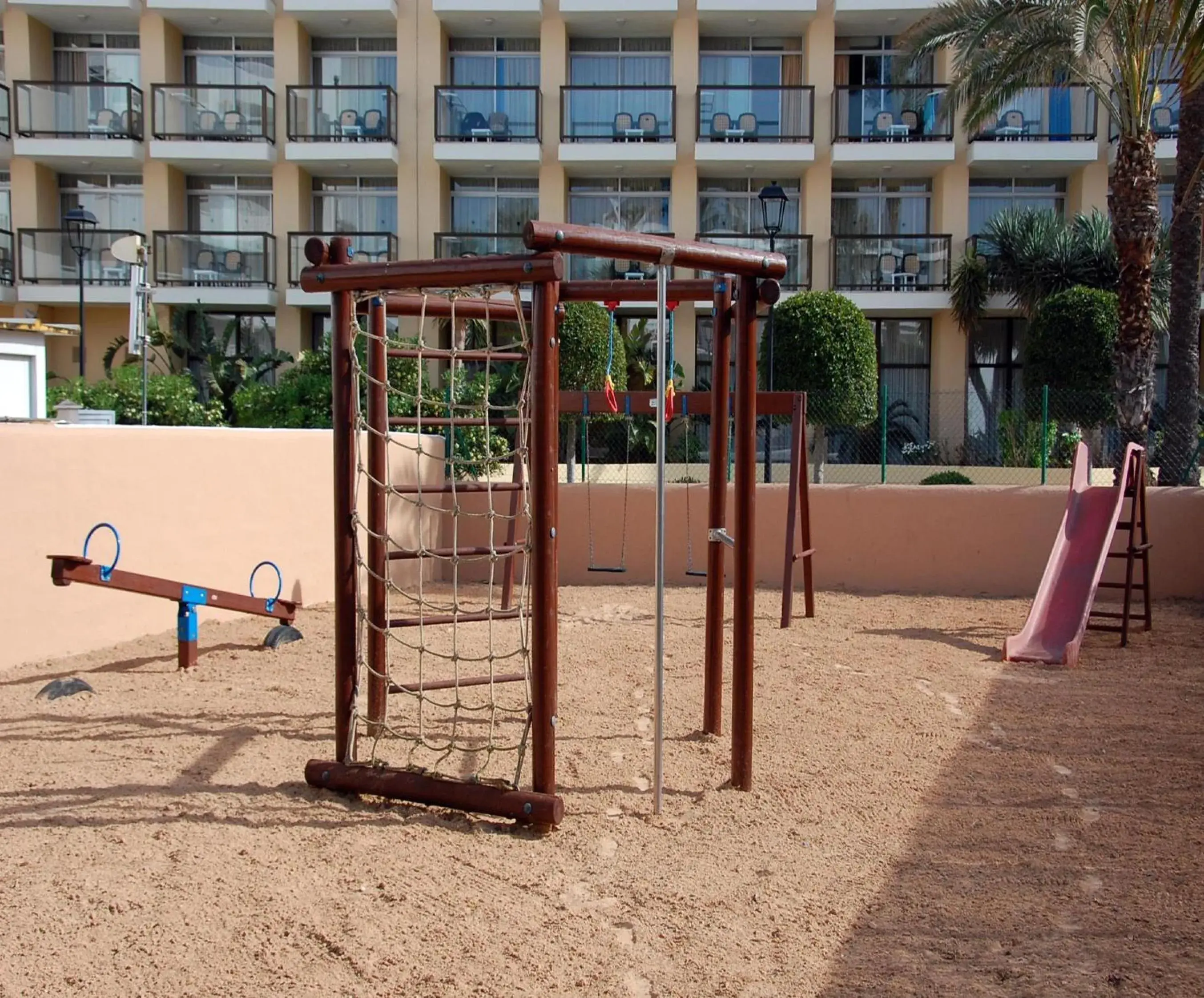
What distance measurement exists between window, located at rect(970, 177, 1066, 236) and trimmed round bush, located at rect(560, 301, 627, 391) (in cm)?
892

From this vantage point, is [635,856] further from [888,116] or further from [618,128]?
[888,116]

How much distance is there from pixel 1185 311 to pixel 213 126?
17.8 meters

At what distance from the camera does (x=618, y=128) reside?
71.6ft

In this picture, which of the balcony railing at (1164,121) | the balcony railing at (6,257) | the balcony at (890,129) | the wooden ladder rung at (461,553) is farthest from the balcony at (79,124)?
the wooden ladder rung at (461,553)

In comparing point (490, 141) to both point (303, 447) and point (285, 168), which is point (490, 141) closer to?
point (285, 168)

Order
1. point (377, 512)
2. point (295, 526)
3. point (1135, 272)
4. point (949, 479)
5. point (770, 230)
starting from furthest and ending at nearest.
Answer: point (770, 230) → point (949, 479) → point (1135, 272) → point (295, 526) → point (377, 512)

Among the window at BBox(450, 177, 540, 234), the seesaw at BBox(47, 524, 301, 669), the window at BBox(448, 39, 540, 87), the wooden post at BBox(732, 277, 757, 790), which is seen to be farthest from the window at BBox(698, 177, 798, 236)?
the wooden post at BBox(732, 277, 757, 790)

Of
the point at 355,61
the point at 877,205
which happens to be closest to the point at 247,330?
the point at 355,61

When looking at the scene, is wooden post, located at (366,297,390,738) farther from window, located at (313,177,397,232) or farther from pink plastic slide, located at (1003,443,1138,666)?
window, located at (313,177,397,232)

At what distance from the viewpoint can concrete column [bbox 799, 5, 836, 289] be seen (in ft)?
71.8

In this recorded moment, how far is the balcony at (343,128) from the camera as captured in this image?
70.8 ft

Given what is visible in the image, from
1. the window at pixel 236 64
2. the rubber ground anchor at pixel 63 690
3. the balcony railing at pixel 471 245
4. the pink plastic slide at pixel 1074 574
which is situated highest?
the window at pixel 236 64

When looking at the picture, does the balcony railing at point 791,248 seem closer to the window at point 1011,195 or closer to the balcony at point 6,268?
the window at point 1011,195

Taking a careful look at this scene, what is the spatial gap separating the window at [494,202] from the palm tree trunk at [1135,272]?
13.1m
